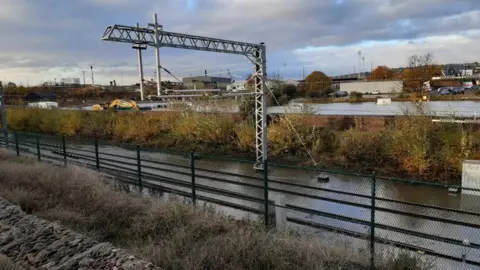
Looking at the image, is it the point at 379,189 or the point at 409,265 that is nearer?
the point at 409,265

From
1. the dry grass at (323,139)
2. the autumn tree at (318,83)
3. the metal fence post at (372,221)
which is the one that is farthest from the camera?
the autumn tree at (318,83)

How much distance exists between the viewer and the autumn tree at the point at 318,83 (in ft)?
283

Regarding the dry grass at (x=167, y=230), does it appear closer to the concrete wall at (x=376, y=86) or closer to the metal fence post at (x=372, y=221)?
the metal fence post at (x=372, y=221)

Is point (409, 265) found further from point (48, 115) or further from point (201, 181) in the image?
point (48, 115)

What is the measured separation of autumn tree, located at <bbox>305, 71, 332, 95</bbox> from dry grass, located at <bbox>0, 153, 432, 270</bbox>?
74.8 meters

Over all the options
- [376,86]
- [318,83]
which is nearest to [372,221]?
[376,86]

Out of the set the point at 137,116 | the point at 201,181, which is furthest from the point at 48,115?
the point at 201,181

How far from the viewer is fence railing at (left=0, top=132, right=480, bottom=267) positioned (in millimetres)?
6559

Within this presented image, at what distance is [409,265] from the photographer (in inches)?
207

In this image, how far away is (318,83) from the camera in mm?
91625

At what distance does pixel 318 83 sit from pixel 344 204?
282 ft

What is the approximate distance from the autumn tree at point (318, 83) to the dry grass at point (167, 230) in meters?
74.8

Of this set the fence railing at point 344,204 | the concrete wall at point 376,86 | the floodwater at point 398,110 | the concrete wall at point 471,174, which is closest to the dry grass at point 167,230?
the fence railing at point 344,204

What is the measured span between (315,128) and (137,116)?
16.5m
